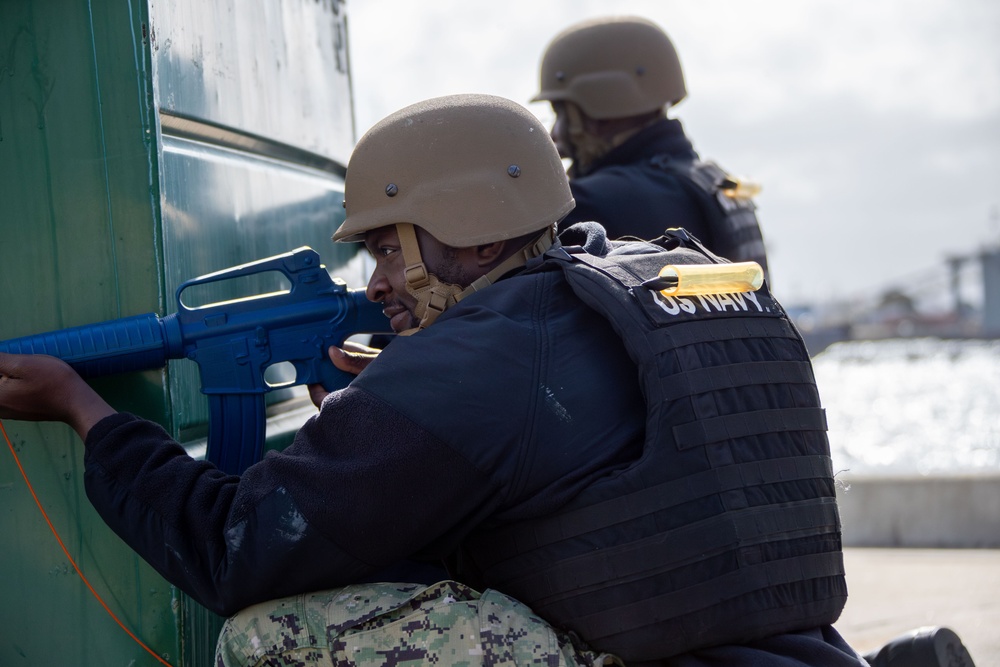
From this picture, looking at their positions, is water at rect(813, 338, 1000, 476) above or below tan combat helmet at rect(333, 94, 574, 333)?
below

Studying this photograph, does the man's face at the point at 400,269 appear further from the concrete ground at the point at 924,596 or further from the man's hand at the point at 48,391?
the concrete ground at the point at 924,596

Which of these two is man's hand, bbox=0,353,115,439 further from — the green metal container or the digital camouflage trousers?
the digital camouflage trousers

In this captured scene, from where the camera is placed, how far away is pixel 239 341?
230cm

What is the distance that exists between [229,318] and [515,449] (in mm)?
772

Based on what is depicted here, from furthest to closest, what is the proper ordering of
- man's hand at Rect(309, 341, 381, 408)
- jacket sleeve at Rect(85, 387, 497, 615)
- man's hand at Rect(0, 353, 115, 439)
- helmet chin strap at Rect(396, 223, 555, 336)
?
man's hand at Rect(309, 341, 381, 408), helmet chin strap at Rect(396, 223, 555, 336), man's hand at Rect(0, 353, 115, 439), jacket sleeve at Rect(85, 387, 497, 615)

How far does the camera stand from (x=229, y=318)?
2287 millimetres

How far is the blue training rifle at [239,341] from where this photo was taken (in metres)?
2.12

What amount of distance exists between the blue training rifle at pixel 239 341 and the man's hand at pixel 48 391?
49 millimetres

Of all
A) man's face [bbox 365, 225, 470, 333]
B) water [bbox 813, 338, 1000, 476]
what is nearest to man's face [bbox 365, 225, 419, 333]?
man's face [bbox 365, 225, 470, 333]

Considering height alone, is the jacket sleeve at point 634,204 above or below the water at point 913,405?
above

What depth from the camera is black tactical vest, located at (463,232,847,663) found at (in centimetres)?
186

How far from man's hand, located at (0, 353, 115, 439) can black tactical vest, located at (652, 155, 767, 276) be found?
2218 mm

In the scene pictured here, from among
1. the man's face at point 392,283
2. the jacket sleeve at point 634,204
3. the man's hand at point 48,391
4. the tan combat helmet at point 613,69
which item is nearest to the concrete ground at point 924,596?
the jacket sleeve at point 634,204

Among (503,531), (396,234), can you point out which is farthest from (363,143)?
(503,531)
